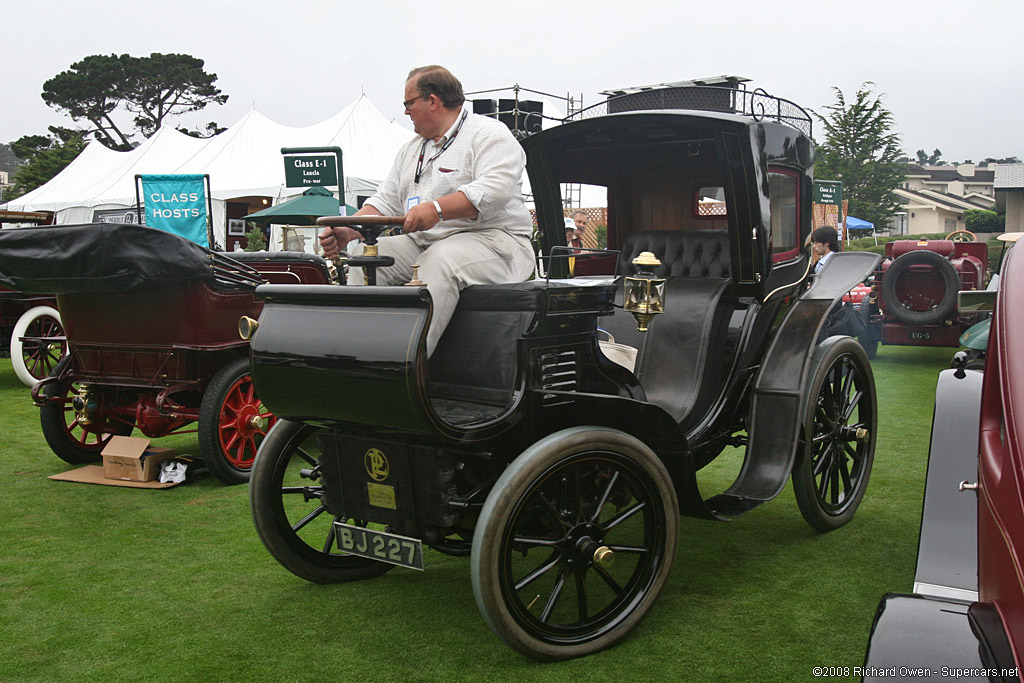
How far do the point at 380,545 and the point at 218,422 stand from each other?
7.80ft

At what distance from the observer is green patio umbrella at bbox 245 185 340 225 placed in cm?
1244

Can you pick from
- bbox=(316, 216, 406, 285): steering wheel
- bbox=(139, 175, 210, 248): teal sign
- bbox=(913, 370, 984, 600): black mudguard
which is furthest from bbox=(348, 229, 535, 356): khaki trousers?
bbox=(139, 175, 210, 248): teal sign

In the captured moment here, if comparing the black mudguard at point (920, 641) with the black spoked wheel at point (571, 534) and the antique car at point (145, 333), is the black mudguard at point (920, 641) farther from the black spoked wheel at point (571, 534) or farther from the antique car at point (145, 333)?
the antique car at point (145, 333)

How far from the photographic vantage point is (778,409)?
12.7 feet

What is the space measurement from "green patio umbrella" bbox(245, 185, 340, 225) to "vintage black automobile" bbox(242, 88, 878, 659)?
331 inches

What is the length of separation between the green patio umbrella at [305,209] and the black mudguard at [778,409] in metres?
8.93

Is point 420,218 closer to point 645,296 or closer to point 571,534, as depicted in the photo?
point 645,296

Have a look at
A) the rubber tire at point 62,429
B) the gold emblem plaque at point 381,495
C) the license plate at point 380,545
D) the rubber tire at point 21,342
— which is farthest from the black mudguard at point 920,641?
the rubber tire at point 21,342

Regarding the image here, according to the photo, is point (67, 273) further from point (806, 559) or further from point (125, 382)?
point (806, 559)

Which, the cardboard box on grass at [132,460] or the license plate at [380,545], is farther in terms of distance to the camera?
the cardboard box on grass at [132,460]


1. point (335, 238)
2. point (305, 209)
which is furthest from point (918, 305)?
point (335, 238)

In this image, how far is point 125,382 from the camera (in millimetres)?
5156

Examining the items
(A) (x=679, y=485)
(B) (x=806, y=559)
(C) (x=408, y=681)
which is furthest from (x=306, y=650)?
(B) (x=806, y=559)

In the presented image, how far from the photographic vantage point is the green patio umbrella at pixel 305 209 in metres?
12.4
